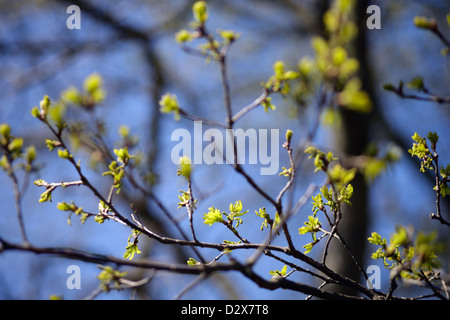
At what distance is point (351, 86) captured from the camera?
639mm

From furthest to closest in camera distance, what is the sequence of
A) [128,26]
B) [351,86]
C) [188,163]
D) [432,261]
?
[128,26], [188,163], [432,261], [351,86]

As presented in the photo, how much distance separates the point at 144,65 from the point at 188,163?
16.3ft

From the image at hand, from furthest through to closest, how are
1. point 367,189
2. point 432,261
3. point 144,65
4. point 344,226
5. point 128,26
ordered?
point 144,65 → point 128,26 → point 367,189 → point 344,226 → point 432,261

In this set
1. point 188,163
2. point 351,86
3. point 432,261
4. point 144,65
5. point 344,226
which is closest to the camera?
point 351,86

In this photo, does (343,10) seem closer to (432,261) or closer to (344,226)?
(432,261)

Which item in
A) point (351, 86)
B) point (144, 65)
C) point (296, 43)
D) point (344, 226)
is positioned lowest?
point (344, 226)

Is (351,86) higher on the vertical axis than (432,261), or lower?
higher
